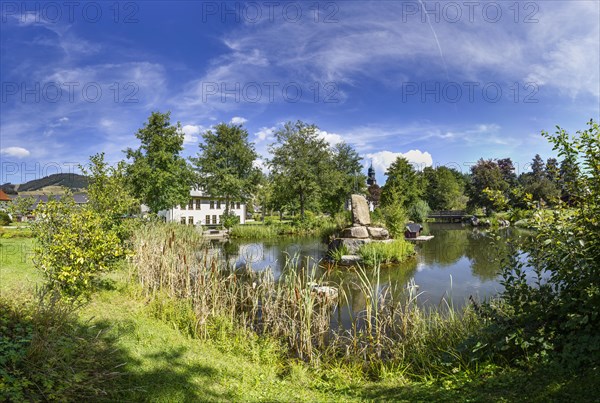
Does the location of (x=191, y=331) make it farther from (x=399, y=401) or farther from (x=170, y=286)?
(x=399, y=401)

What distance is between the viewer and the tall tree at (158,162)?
27.4 metres

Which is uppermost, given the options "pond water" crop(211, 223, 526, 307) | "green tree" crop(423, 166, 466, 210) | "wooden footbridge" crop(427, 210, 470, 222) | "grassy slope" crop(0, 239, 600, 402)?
"green tree" crop(423, 166, 466, 210)

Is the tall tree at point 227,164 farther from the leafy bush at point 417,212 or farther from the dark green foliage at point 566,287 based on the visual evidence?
the dark green foliage at point 566,287

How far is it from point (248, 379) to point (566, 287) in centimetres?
432

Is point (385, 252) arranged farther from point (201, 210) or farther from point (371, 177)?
point (371, 177)

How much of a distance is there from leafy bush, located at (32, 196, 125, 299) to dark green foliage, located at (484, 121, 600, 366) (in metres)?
7.10

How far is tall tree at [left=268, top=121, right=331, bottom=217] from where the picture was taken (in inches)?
1428

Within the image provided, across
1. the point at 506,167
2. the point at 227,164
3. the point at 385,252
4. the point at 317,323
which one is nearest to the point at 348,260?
the point at 385,252

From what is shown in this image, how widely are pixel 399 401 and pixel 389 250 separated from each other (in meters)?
13.6

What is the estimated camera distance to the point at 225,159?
125ft

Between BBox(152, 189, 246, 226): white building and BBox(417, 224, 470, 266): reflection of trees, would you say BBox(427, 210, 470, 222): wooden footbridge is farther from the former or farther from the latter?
BBox(152, 189, 246, 226): white building

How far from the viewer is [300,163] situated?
3603 cm

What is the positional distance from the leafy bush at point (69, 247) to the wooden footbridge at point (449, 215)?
52372 millimetres

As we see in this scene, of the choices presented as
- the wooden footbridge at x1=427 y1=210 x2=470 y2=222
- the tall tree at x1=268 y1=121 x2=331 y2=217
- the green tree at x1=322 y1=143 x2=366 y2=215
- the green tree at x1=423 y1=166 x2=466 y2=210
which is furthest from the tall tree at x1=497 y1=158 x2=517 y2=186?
the tall tree at x1=268 y1=121 x2=331 y2=217
